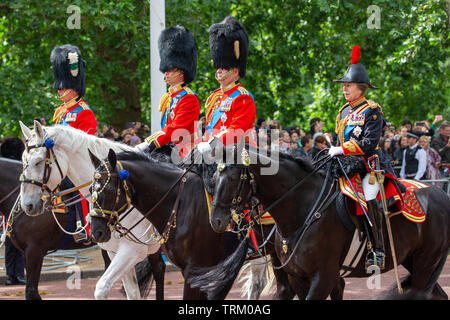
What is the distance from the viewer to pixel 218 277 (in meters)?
6.53

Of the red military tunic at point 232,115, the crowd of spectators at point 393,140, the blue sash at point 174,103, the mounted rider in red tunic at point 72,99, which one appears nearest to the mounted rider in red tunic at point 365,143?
the red military tunic at point 232,115

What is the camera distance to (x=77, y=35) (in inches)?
615

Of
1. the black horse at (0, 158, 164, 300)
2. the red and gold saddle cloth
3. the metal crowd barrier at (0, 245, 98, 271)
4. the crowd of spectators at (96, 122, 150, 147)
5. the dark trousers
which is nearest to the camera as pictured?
the red and gold saddle cloth

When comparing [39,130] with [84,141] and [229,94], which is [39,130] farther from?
[229,94]

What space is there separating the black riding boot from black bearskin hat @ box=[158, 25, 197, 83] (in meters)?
2.72

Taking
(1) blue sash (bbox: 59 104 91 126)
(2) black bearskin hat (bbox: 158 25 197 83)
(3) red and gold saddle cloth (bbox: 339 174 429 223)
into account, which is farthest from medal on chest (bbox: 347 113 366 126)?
(1) blue sash (bbox: 59 104 91 126)

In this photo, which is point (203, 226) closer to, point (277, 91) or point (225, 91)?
point (225, 91)

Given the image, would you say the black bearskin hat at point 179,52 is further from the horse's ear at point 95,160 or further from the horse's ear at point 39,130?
the horse's ear at point 95,160

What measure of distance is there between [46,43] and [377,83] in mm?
8285

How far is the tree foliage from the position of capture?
15.2m

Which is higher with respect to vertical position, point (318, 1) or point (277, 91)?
point (318, 1)

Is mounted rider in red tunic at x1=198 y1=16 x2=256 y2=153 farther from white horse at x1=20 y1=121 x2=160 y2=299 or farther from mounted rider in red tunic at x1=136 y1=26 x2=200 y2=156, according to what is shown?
white horse at x1=20 y1=121 x2=160 y2=299

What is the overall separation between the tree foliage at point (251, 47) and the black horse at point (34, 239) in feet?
20.2
